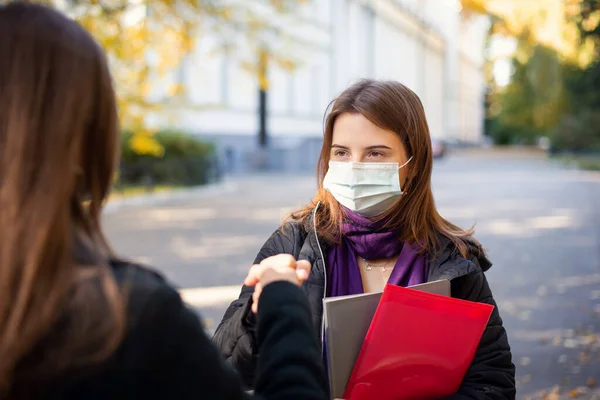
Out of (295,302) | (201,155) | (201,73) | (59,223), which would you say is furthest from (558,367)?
(201,73)

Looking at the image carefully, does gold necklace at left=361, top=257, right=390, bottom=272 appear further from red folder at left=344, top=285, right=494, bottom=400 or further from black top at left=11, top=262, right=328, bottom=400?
black top at left=11, top=262, right=328, bottom=400

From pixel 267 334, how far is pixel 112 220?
49.8 ft

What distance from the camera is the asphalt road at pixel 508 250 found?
679 cm

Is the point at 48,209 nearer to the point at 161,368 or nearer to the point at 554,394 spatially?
the point at 161,368

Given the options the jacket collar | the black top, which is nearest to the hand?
the black top

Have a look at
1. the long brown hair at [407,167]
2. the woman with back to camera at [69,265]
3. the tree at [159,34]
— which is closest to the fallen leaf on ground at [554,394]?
the long brown hair at [407,167]

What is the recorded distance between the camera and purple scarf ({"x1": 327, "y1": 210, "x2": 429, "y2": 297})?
2.37 meters

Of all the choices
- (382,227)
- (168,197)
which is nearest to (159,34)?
(168,197)

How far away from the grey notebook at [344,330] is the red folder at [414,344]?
22 millimetres

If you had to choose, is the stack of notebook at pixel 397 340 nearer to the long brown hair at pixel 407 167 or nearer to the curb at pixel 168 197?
the long brown hair at pixel 407 167

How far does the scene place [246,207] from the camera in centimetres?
1908

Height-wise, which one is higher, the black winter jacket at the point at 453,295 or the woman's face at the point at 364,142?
the woman's face at the point at 364,142

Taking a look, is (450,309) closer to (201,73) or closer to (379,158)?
(379,158)

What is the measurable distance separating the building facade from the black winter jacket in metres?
12.2
